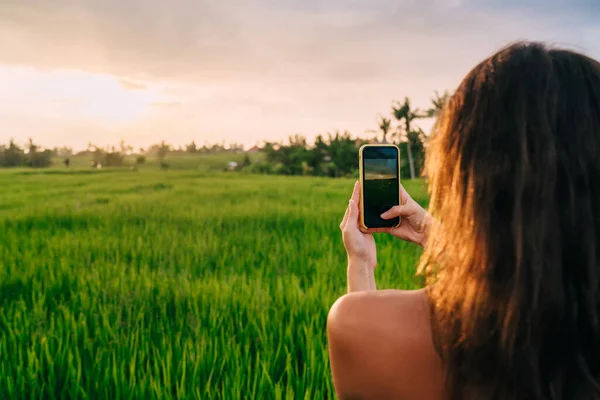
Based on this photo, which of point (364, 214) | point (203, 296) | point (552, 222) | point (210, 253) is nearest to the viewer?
point (552, 222)

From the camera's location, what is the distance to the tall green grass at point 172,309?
2.00m

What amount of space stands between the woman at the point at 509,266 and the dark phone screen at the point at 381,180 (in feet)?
1.74

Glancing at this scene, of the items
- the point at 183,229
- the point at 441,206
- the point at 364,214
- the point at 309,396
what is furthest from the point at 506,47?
the point at 183,229

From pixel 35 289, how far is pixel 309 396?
232 centimetres

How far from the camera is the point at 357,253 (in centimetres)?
130

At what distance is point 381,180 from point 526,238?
2.21 ft

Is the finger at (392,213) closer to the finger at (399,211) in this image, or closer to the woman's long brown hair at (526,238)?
the finger at (399,211)

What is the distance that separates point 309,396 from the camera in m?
1.82

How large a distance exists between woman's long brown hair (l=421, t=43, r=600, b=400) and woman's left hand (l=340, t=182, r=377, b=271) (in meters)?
0.42

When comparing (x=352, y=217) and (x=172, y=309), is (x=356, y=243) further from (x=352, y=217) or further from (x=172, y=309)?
(x=172, y=309)

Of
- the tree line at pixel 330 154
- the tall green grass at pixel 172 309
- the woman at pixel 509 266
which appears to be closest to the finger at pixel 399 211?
the tall green grass at pixel 172 309

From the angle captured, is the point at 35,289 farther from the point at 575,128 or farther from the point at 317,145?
the point at 317,145

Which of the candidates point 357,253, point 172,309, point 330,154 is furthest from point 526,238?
point 330,154

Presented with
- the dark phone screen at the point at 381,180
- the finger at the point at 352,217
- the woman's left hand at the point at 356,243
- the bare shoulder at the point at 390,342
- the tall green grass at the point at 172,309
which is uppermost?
the dark phone screen at the point at 381,180
